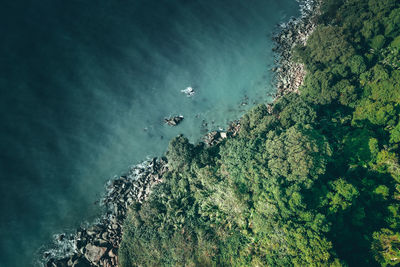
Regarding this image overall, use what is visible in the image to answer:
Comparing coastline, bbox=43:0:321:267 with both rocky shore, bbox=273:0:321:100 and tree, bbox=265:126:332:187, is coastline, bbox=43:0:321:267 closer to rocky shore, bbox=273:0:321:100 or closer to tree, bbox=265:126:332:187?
rocky shore, bbox=273:0:321:100

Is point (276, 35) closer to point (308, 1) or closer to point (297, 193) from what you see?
point (308, 1)

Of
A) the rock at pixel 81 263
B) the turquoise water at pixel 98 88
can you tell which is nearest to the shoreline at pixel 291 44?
the turquoise water at pixel 98 88

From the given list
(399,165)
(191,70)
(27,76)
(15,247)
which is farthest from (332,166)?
(27,76)

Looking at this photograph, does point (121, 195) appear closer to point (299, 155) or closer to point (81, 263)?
point (81, 263)

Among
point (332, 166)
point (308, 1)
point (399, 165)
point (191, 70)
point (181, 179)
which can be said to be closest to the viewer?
point (399, 165)

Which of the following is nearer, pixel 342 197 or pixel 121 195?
pixel 342 197

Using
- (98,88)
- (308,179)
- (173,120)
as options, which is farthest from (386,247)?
(98,88)

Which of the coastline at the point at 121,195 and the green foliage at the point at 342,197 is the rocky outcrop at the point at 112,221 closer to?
the coastline at the point at 121,195
